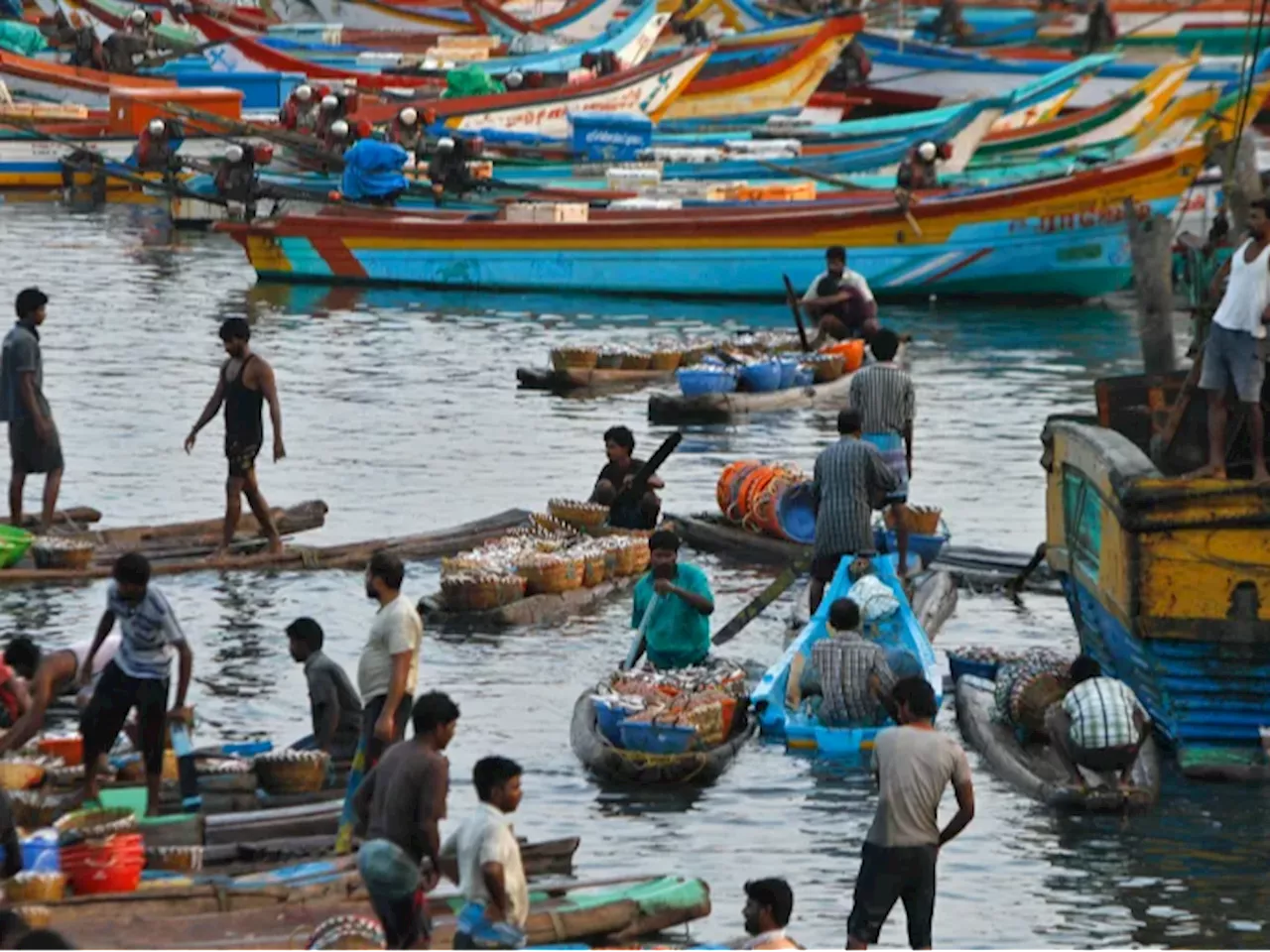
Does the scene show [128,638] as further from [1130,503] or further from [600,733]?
[1130,503]

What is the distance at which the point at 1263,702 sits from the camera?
1449cm

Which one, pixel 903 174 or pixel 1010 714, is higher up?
pixel 903 174

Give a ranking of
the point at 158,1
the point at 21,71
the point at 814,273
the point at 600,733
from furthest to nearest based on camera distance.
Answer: the point at 158,1 → the point at 21,71 → the point at 814,273 → the point at 600,733

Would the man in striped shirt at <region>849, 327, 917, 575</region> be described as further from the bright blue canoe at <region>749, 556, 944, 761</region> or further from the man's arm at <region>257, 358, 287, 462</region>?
the man's arm at <region>257, 358, 287, 462</region>

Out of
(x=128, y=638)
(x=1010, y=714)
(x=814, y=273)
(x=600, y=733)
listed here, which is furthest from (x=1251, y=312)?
(x=814, y=273)

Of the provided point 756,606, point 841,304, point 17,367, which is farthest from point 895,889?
point 841,304

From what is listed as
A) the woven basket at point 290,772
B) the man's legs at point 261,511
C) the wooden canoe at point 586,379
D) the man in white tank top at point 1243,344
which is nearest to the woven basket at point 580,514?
the man's legs at point 261,511

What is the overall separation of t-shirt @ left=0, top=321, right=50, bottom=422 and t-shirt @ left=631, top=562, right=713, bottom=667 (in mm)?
5196

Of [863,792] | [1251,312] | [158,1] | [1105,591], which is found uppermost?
[158,1]

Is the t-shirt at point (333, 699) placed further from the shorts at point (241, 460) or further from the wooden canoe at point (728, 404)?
the wooden canoe at point (728, 404)

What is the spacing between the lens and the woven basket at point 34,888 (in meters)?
11.4

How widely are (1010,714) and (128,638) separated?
467 cm

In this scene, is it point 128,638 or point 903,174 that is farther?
point 903,174

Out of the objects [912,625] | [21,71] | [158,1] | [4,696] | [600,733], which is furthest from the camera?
[158,1]
